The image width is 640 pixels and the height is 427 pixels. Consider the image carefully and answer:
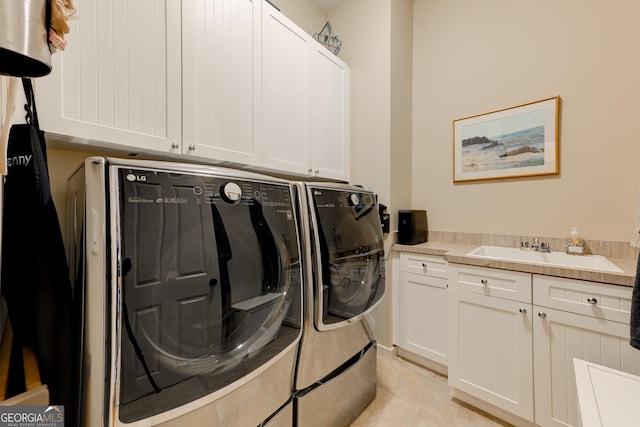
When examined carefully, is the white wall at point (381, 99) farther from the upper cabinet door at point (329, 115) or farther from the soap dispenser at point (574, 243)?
the soap dispenser at point (574, 243)

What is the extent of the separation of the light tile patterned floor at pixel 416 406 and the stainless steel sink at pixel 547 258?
38.6 inches

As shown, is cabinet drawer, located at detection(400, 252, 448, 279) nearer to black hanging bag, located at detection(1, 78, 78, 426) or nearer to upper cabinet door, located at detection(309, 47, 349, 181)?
upper cabinet door, located at detection(309, 47, 349, 181)

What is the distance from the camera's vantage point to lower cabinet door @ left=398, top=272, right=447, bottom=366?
1.94 meters

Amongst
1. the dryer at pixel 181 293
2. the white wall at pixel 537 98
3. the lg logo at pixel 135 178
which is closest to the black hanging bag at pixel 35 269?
the dryer at pixel 181 293

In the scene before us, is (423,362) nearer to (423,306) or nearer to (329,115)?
(423,306)

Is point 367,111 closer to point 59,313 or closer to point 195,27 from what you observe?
point 195,27

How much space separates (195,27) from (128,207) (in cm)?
Answer: 108

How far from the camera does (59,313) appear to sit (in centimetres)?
78

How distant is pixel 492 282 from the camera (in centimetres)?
156

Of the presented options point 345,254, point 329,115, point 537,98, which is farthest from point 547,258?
point 329,115

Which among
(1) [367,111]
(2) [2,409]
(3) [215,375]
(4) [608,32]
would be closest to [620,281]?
(4) [608,32]

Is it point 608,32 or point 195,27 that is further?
point 608,32

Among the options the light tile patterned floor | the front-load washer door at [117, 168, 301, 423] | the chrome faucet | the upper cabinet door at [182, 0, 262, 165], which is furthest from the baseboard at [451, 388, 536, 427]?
the upper cabinet door at [182, 0, 262, 165]

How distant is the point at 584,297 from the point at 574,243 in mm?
643
